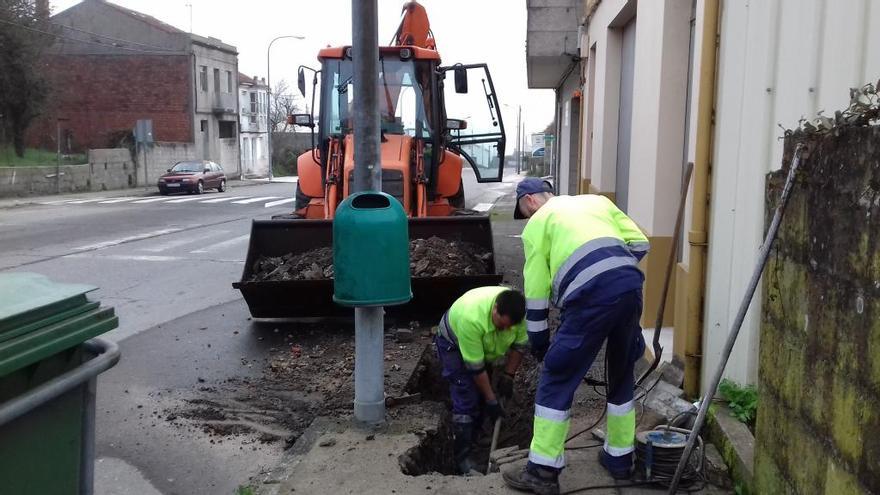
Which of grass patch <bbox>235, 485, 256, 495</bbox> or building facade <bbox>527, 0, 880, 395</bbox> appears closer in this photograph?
building facade <bbox>527, 0, 880, 395</bbox>

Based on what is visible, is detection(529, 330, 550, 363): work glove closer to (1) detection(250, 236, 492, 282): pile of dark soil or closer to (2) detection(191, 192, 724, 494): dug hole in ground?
(2) detection(191, 192, 724, 494): dug hole in ground

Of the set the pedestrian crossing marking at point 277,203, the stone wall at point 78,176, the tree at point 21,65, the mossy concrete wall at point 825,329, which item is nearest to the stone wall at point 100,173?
the stone wall at point 78,176

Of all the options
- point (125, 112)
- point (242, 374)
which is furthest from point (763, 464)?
point (125, 112)

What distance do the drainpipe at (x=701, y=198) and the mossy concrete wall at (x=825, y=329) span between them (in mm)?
1264

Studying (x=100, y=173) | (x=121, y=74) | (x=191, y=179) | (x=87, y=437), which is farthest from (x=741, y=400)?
(x=121, y=74)

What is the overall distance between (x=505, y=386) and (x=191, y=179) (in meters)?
28.8

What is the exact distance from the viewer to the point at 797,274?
2889 mm

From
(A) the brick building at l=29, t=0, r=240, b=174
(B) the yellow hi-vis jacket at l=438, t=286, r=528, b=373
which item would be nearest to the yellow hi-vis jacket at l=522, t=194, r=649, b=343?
(B) the yellow hi-vis jacket at l=438, t=286, r=528, b=373

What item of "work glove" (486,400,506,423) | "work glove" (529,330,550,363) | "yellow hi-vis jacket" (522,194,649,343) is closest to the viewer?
"yellow hi-vis jacket" (522,194,649,343)

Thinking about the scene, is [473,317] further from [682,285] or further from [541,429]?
[682,285]

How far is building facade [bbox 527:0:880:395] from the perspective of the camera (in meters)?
3.29

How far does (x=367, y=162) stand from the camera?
15.7ft

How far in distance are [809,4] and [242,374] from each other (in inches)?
186

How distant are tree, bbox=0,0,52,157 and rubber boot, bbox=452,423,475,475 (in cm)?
3133
